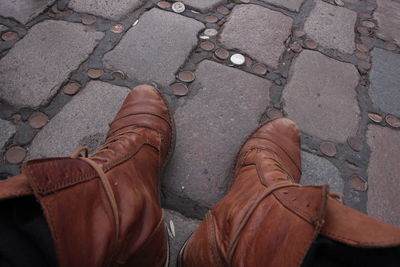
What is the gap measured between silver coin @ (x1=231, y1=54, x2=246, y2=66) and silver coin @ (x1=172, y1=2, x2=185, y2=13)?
1.26ft

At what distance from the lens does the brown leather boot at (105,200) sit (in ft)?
2.25

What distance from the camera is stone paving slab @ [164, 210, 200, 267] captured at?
3.82 feet

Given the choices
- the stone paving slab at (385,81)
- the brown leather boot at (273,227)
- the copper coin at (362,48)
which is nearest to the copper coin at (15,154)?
the brown leather boot at (273,227)

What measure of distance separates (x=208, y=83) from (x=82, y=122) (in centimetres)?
53

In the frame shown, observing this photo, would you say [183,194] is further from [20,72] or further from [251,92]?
[20,72]

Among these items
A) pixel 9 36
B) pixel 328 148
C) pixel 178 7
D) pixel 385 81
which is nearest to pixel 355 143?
pixel 328 148

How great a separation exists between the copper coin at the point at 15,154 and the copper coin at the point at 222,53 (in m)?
0.89

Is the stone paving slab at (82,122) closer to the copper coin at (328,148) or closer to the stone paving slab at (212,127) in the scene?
the stone paving slab at (212,127)

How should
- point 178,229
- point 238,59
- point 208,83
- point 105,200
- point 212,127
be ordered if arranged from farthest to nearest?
point 238,59 → point 208,83 → point 212,127 → point 178,229 → point 105,200

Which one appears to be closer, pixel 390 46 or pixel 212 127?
pixel 212 127

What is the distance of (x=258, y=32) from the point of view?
176 centimetres

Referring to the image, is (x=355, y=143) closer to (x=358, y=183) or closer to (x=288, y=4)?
(x=358, y=183)

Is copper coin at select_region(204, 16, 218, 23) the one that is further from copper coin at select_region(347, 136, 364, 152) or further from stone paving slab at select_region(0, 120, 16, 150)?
stone paving slab at select_region(0, 120, 16, 150)

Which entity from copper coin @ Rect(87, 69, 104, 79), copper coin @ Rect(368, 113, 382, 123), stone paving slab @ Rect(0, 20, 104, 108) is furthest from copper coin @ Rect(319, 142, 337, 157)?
stone paving slab @ Rect(0, 20, 104, 108)
